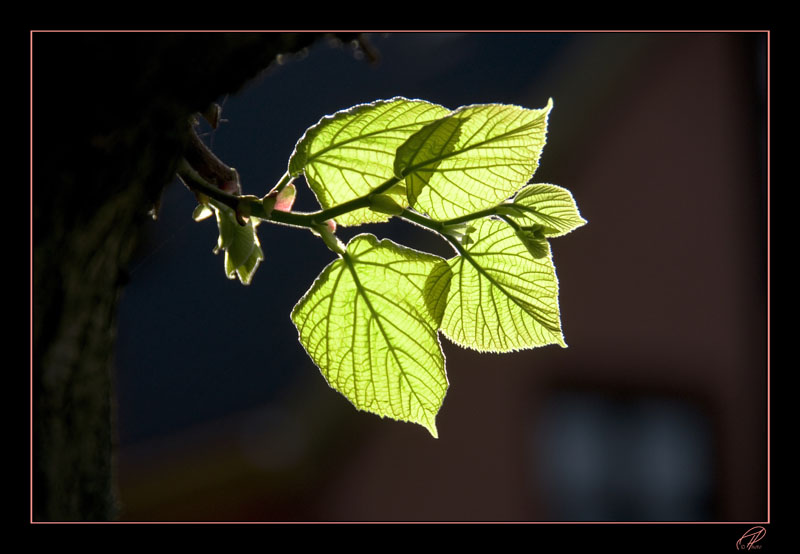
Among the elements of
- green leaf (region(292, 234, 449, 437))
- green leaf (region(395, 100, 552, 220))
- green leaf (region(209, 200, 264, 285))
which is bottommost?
green leaf (region(292, 234, 449, 437))

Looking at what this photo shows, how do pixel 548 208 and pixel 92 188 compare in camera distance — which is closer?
pixel 92 188

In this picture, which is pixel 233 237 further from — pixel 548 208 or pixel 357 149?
pixel 548 208

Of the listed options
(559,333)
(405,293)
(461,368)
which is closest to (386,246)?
(405,293)

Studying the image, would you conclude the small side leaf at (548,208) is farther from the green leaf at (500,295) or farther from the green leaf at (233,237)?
the green leaf at (233,237)

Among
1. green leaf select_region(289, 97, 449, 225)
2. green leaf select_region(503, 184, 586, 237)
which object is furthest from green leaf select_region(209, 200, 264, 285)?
green leaf select_region(503, 184, 586, 237)

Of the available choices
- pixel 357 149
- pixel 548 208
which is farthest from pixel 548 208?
pixel 357 149

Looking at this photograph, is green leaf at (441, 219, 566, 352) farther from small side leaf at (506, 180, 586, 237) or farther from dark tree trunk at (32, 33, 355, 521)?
dark tree trunk at (32, 33, 355, 521)
